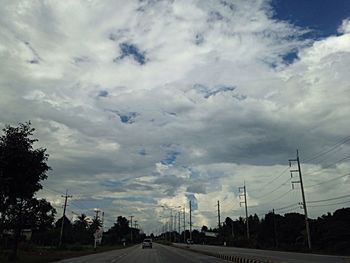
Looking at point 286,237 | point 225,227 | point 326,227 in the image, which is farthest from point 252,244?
point 225,227

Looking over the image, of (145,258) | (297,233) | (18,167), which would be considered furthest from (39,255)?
(297,233)

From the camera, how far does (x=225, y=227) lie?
17525cm

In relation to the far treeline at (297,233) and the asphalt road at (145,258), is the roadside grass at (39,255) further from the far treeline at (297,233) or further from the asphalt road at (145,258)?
the far treeline at (297,233)

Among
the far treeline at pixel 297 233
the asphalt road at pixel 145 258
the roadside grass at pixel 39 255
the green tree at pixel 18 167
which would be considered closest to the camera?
the green tree at pixel 18 167

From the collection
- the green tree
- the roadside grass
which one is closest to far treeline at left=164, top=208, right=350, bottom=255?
the roadside grass

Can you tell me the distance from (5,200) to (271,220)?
363 ft

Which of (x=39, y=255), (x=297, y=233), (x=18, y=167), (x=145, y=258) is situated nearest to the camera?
(x=18, y=167)

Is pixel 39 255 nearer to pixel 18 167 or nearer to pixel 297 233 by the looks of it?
pixel 18 167

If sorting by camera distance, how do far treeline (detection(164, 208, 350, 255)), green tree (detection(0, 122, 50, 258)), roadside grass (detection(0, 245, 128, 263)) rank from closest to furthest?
1. green tree (detection(0, 122, 50, 258))
2. roadside grass (detection(0, 245, 128, 263))
3. far treeline (detection(164, 208, 350, 255))

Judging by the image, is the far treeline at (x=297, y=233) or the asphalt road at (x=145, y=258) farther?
the far treeline at (x=297, y=233)

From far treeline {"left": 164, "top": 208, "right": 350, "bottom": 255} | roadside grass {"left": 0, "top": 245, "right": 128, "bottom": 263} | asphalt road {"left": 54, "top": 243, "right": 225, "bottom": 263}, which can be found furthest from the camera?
far treeline {"left": 164, "top": 208, "right": 350, "bottom": 255}

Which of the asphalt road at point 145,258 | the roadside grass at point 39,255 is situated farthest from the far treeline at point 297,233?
the roadside grass at point 39,255

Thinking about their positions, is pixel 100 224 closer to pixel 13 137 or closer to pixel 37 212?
pixel 37 212

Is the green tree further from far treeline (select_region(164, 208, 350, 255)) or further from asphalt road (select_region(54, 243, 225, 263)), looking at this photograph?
far treeline (select_region(164, 208, 350, 255))
